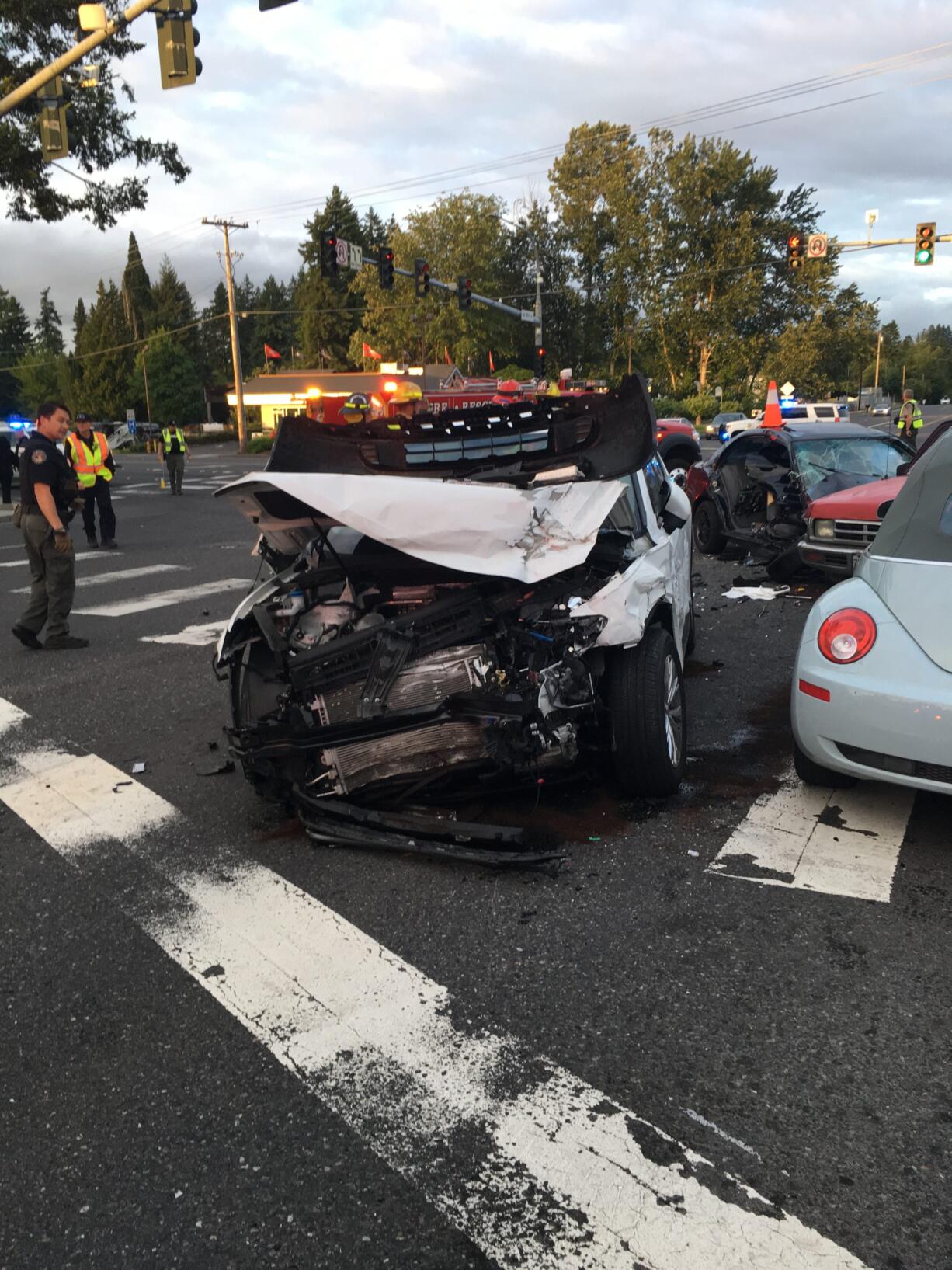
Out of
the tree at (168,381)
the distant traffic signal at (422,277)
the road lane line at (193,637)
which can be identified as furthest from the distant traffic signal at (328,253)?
the tree at (168,381)

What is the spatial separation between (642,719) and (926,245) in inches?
1075

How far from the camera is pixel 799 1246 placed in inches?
82.6

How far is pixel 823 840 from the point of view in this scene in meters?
4.09

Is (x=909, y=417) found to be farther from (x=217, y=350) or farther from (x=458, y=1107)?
(x=217, y=350)

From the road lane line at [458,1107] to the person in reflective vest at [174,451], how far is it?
21192 millimetres

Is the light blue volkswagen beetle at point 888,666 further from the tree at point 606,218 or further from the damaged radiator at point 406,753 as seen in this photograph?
the tree at point 606,218

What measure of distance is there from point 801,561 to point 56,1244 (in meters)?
8.90

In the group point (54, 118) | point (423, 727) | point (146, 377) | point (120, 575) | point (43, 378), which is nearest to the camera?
point (423, 727)

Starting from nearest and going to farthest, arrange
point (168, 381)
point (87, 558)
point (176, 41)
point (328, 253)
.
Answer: point (176, 41), point (87, 558), point (328, 253), point (168, 381)

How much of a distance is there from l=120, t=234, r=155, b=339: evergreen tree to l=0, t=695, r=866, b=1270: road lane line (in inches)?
4094

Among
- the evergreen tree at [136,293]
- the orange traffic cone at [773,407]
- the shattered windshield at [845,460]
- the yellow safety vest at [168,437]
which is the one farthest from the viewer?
the evergreen tree at [136,293]

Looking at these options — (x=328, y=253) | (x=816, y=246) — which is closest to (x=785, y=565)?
(x=328, y=253)

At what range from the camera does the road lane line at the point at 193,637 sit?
8.26 m

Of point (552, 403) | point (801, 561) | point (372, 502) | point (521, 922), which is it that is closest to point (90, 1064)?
point (521, 922)
